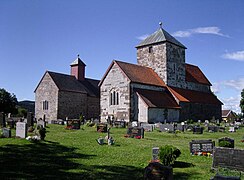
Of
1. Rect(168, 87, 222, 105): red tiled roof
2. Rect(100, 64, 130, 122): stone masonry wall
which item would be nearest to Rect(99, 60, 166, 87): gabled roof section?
Rect(100, 64, 130, 122): stone masonry wall

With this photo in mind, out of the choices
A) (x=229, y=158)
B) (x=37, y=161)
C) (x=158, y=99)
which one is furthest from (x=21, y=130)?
(x=158, y=99)

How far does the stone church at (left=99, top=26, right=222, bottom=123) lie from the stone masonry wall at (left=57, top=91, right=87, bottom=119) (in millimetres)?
7977

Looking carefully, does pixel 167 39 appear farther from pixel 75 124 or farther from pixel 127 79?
pixel 75 124

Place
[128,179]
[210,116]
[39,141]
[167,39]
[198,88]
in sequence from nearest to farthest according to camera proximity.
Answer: [128,179] → [39,141] → [167,39] → [210,116] → [198,88]

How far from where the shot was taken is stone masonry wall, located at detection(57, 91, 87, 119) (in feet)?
145

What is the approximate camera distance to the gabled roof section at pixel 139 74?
3788 centimetres

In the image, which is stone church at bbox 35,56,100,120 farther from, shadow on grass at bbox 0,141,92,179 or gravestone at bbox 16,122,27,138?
shadow on grass at bbox 0,141,92,179

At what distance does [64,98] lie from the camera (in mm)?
44875

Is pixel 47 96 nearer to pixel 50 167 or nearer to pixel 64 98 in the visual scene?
pixel 64 98

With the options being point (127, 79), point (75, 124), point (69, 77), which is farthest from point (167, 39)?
point (75, 124)

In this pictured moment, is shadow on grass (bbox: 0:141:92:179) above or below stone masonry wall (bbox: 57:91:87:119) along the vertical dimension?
below

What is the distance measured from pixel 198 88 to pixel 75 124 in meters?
30.9

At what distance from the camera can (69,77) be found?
50.1 m

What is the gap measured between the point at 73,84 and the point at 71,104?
435 cm
